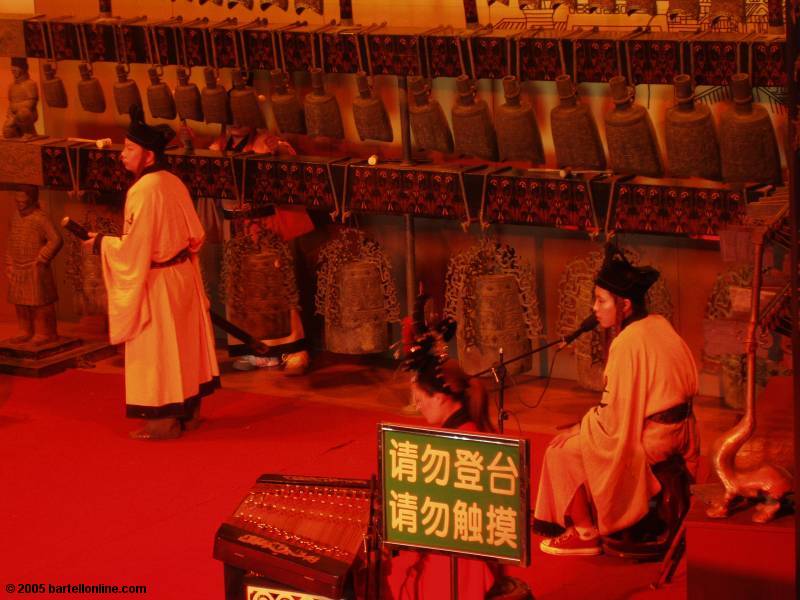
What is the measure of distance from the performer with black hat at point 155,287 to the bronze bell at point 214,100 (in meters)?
0.80

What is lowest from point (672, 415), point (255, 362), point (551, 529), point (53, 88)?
A: point (551, 529)

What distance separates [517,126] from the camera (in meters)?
6.61

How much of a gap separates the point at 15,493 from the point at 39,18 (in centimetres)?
301

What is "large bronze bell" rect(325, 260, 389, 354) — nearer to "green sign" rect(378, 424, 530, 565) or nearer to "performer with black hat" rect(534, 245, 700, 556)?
"performer with black hat" rect(534, 245, 700, 556)

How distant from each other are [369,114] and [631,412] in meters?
2.45

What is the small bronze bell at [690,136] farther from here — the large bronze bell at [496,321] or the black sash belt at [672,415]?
the black sash belt at [672,415]

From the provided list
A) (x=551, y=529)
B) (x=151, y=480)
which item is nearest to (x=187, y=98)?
(x=151, y=480)

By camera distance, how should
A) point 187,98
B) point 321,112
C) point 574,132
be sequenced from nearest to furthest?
point 574,132 → point 321,112 → point 187,98

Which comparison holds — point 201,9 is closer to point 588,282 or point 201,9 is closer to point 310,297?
point 310,297

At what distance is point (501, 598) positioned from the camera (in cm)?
466

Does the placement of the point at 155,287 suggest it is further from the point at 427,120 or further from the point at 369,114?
the point at 427,120

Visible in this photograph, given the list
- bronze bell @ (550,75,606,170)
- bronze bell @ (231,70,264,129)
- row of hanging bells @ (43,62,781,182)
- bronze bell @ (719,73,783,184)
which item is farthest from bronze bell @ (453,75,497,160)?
bronze bell @ (231,70,264,129)

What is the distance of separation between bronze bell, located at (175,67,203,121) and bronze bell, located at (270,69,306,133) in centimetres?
51

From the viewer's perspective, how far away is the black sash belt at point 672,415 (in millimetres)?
5266
